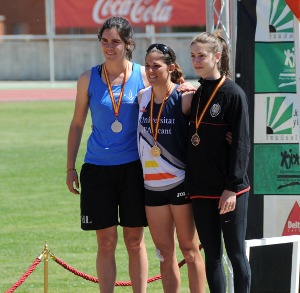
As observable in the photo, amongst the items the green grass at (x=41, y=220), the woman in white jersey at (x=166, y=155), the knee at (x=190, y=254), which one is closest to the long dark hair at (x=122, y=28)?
the woman in white jersey at (x=166, y=155)

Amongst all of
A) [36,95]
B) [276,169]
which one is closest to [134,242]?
[276,169]

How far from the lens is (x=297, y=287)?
6.88 meters

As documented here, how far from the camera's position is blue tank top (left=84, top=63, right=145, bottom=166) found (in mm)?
6496

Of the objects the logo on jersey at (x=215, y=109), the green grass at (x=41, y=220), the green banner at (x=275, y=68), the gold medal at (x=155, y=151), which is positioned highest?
the green banner at (x=275, y=68)

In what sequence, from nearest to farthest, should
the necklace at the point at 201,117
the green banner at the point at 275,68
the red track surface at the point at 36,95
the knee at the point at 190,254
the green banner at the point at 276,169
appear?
the necklace at the point at 201,117, the knee at the point at 190,254, the green banner at the point at 275,68, the green banner at the point at 276,169, the red track surface at the point at 36,95

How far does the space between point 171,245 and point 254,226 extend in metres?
0.81

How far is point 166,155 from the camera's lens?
6262mm

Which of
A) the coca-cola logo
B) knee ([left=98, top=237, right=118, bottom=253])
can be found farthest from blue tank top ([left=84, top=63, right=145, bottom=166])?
the coca-cola logo

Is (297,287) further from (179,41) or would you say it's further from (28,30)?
(28,30)

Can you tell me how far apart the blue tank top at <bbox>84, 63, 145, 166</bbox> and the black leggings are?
2.40 ft

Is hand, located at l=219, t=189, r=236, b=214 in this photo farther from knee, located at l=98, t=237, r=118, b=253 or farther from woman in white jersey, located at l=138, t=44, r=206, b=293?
knee, located at l=98, t=237, r=118, b=253

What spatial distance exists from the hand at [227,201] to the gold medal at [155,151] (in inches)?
22.8

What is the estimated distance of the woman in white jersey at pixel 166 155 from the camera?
6.24 metres

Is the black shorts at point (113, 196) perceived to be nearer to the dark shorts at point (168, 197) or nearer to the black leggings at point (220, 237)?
the dark shorts at point (168, 197)
